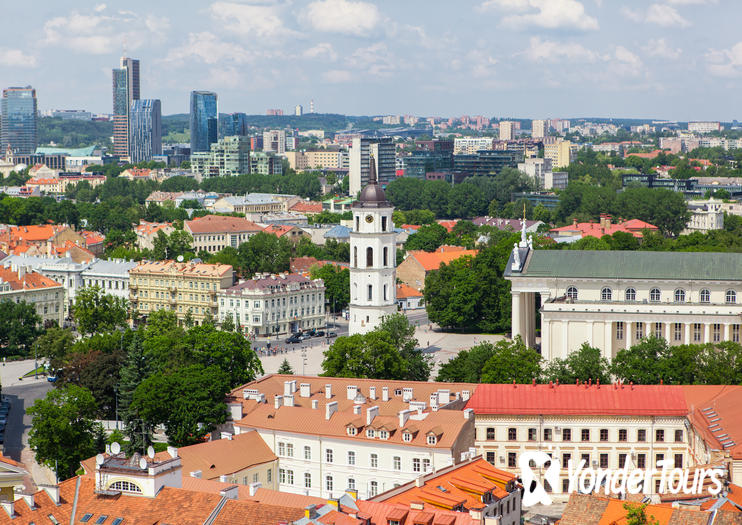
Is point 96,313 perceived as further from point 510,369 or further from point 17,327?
point 510,369

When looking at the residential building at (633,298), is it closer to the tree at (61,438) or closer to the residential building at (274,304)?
the residential building at (274,304)

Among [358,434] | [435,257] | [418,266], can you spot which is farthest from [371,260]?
[435,257]

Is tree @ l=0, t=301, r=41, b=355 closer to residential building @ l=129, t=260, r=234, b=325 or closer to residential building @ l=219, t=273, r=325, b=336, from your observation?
residential building @ l=129, t=260, r=234, b=325

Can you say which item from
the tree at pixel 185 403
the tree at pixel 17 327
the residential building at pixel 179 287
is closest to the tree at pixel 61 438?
the tree at pixel 185 403

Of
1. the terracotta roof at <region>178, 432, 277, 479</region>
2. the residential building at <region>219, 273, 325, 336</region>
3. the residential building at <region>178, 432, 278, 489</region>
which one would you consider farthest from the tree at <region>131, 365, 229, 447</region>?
the residential building at <region>219, 273, 325, 336</region>

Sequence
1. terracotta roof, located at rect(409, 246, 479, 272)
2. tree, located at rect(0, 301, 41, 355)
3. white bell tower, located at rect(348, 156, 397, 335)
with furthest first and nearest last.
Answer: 1. terracotta roof, located at rect(409, 246, 479, 272)
2. tree, located at rect(0, 301, 41, 355)
3. white bell tower, located at rect(348, 156, 397, 335)
